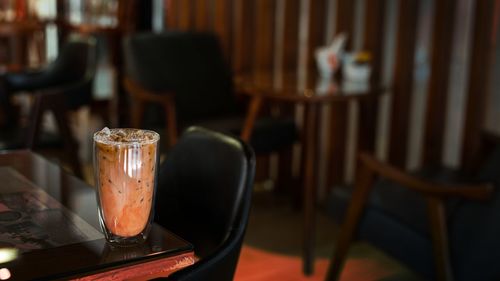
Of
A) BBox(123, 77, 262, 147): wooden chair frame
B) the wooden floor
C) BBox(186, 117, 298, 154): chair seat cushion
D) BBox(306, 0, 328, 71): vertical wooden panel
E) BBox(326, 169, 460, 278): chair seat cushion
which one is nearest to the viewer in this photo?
BBox(326, 169, 460, 278): chair seat cushion

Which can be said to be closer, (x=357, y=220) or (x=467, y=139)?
(x=357, y=220)

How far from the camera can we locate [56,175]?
1.56 m

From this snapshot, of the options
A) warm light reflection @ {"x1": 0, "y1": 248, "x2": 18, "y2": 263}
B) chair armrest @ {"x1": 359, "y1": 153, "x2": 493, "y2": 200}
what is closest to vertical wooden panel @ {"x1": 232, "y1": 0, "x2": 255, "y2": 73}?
chair armrest @ {"x1": 359, "y1": 153, "x2": 493, "y2": 200}

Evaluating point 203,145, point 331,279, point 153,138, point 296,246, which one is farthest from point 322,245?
point 153,138

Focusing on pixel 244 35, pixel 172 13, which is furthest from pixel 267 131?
pixel 172 13

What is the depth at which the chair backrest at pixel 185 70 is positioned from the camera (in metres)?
3.65

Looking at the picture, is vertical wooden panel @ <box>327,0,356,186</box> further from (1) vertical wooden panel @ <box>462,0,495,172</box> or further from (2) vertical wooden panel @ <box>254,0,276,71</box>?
(1) vertical wooden panel @ <box>462,0,495,172</box>

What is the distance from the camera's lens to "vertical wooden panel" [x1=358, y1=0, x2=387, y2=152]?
133 inches

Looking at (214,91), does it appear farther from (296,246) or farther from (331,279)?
(331,279)

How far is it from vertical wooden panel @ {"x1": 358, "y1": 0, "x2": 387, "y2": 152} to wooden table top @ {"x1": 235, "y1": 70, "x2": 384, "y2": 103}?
0.24 meters

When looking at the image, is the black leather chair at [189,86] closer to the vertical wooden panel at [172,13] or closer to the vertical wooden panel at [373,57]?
the vertical wooden panel at [373,57]

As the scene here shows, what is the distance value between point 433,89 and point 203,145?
1.86 m

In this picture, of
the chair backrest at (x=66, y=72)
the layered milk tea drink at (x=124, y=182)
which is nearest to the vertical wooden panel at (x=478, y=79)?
the chair backrest at (x=66, y=72)

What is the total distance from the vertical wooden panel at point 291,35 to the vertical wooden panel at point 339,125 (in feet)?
0.99
